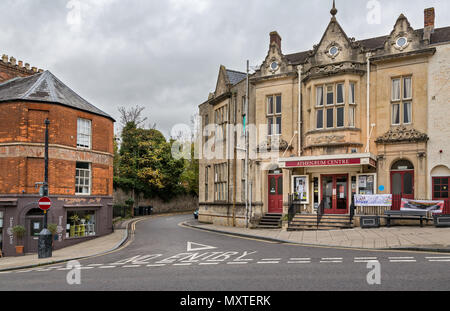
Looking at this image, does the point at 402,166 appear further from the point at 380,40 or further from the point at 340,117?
the point at 380,40

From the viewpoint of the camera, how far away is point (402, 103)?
20.1 meters

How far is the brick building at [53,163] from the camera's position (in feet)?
70.4

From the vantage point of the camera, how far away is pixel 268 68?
24.3 metres

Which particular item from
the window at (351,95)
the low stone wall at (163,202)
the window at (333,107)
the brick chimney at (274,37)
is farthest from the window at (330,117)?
the low stone wall at (163,202)

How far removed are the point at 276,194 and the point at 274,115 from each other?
4634mm

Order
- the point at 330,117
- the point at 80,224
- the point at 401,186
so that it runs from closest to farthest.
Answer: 1. the point at 401,186
2. the point at 330,117
3. the point at 80,224

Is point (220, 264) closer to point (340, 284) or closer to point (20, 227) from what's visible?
point (340, 284)

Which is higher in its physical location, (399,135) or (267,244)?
(399,135)

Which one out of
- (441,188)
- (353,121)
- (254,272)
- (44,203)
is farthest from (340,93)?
(44,203)

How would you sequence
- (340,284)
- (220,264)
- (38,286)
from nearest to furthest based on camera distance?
(340,284), (38,286), (220,264)

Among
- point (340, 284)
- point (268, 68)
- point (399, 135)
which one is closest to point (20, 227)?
point (268, 68)

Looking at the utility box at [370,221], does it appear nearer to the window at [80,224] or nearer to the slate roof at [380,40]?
the slate roof at [380,40]

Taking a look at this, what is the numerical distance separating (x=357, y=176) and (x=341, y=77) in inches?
204

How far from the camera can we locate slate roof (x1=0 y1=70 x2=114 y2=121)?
886 inches
